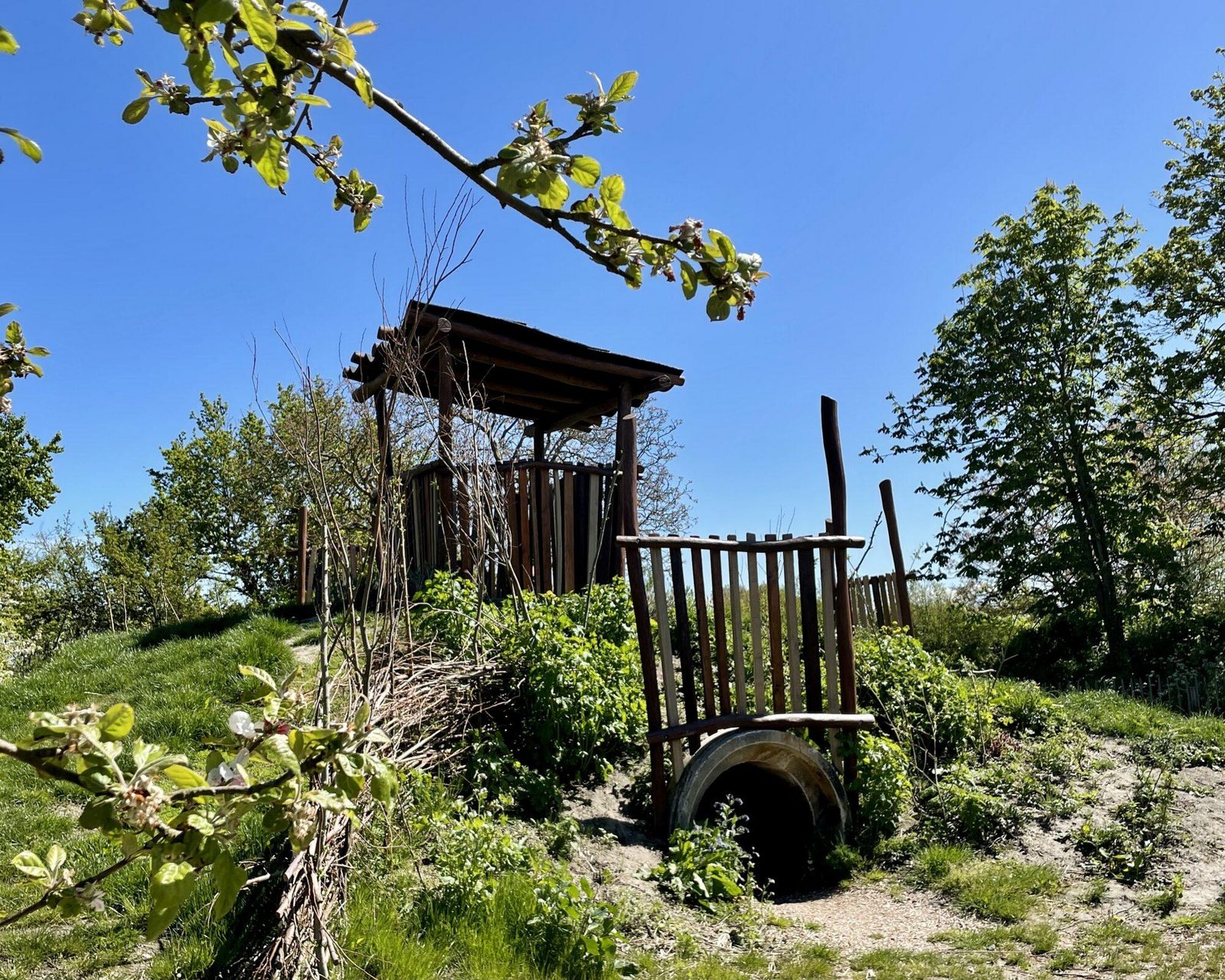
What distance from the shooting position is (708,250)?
1.50 meters

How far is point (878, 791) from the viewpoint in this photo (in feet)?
20.4

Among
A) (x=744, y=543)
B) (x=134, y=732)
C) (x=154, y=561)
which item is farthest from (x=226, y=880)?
(x=154, y=561)

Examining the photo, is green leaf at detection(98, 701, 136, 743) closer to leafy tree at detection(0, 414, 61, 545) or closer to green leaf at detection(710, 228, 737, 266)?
green leaf at detection(710, 228, 737, 266)

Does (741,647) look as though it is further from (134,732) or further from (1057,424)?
(1057,424)

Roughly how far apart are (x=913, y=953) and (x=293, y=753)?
4.33 metres

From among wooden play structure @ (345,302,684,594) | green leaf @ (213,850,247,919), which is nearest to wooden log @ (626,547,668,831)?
wooden play structure @ (345,302,684,594)

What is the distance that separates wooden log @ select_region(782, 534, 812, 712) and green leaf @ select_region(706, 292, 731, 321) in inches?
194

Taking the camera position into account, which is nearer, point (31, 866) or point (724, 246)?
point (31, 866)

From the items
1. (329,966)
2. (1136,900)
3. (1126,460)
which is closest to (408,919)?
(329,966)

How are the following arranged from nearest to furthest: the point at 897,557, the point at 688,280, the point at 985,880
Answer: the point at 688,280 → the point at 985,880 → the point at 897,557

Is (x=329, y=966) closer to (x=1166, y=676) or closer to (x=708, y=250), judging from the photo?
(x=708, y=250)

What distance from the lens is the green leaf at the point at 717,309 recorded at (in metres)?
1.53

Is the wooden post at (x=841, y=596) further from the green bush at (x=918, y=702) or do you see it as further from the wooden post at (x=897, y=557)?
the wooden post at (x=897, y=557)

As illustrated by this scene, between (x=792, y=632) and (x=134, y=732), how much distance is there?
483cm
